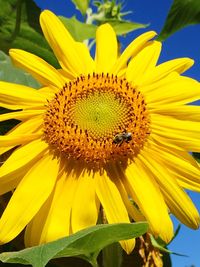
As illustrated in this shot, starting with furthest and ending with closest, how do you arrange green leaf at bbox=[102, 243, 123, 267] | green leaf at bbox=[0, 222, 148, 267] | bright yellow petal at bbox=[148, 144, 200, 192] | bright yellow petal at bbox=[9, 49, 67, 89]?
1. bright yellow petal at bbox=[9, 49, 67, 89]
2. bright yellow petal at bbox=[148, 144, 200, 192]
3. green leaf at bbox=[102, 243, 123, 267]
4. green leaf at bbox=[0, 222, 148, 267]

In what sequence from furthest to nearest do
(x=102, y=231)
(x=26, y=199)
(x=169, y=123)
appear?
(x=169, y=123)
(x=26, y=199)
(x=102, y=231)

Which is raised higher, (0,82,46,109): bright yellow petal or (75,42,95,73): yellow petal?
(75,42,95,73): yellow petal

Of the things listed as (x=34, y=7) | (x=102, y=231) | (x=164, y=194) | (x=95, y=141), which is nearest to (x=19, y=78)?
(x=34, y=7)

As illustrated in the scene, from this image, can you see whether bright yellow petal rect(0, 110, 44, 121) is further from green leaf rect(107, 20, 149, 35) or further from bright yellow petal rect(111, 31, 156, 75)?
green leaf rect(107, 20, 149, 35)

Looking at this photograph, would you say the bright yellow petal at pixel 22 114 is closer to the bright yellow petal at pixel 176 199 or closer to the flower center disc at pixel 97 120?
the flower center disc at pixel 97 120

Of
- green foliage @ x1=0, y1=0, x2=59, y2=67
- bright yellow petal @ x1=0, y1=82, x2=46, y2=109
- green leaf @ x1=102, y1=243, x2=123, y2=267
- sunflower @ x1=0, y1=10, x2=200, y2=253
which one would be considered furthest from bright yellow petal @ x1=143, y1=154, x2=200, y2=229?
green foliage @ x1=0, y1=0, x2=59, y2=67

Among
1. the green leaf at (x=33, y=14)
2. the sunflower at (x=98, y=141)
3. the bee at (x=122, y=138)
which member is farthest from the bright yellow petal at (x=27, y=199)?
the green leaf at (x=33, y=14)

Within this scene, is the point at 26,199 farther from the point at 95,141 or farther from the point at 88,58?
the point at 88,58
